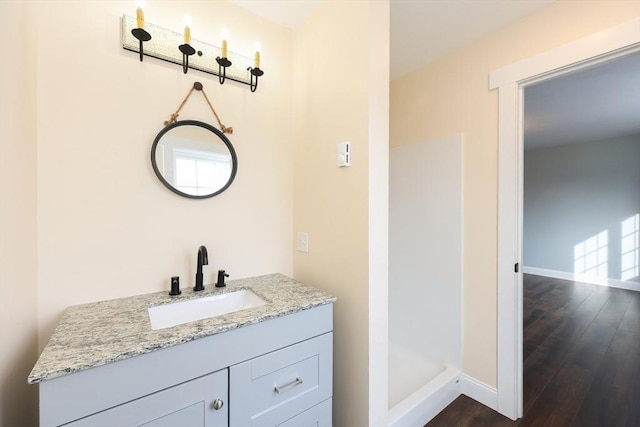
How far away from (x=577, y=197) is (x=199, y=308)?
638 centimetres

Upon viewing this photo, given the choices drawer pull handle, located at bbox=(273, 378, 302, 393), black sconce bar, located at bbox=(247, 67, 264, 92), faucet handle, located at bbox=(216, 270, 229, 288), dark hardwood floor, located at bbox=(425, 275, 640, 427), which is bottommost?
dark hardwood floor, located at bbox=(425, 275, 640, 427)

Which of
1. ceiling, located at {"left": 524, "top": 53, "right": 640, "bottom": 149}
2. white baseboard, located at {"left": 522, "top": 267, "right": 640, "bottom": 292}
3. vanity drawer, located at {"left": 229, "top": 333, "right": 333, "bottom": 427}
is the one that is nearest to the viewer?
vanity drawer, located at {"left": 229, "top": 333, "right": 333, "bottom": 427}

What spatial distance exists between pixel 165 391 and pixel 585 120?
17.4 ft

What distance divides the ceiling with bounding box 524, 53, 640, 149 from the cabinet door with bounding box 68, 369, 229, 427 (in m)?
2.56

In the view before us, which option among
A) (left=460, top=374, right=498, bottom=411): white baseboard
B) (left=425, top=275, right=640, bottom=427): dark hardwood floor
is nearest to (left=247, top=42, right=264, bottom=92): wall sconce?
(left=425, top=275, right=640, bottom=427): dark hardwood floor

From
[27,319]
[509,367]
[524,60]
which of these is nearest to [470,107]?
[524,60]

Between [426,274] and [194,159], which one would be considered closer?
[194,159]

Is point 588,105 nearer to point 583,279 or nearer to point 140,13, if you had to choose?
point 583,279

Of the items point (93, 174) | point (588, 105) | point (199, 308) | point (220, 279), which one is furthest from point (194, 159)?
point (588, 105)

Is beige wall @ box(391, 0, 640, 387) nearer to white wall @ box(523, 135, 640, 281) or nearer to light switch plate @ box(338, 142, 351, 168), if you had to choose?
light switch plate @ box(338, 142, 351, 168)

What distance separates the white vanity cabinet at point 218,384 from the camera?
0.75 metres

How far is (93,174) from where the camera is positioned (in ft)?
3.85

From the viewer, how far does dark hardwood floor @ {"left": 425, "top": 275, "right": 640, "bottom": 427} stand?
1.67m

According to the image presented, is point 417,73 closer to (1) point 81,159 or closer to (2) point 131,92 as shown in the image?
(2) point 131,92
